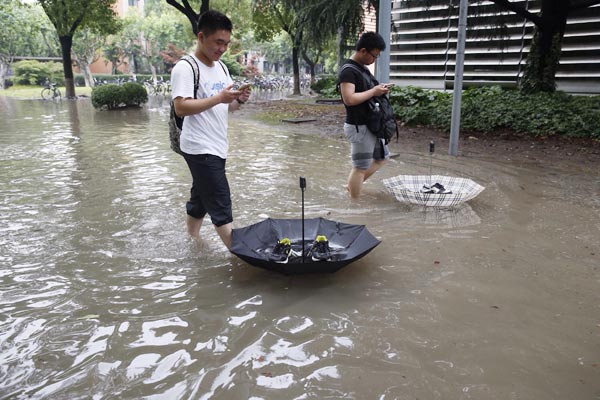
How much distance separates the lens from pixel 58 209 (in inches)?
221

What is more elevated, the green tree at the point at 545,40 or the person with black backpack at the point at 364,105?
the green tree at the point at 545,40

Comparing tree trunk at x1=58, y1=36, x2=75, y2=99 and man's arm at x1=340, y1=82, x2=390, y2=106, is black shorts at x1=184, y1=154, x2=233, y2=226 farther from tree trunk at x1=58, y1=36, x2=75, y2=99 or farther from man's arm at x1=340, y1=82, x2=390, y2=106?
tree trunk at x1=58, y1=36, x2=75, y2=99

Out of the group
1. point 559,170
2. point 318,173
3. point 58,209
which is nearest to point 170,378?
point 58,209

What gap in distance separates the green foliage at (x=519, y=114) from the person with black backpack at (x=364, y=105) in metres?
6.25

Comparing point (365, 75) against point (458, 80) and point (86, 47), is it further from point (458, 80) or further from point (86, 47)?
point (86, 47)

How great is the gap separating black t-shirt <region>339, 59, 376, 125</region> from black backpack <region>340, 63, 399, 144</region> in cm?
3

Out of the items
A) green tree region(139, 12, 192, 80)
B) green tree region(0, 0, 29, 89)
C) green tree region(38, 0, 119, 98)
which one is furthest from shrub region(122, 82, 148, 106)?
green tree region(139, 12, 192, 80)

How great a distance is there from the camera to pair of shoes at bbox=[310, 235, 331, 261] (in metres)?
3.62

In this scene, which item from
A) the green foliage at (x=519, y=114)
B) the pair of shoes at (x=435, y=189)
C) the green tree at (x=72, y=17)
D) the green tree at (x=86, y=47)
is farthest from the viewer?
the green tree at (x=86, y=47)

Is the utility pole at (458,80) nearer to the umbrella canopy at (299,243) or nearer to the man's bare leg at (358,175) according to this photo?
the man's bare leg at (358,175)

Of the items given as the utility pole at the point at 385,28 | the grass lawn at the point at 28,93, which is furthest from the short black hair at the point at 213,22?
the grass lawn at the point at 28,93

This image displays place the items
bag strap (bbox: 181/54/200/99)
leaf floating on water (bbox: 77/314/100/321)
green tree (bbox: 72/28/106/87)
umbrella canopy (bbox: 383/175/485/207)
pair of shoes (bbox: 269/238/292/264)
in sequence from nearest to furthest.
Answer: leaf floating on water (bbox: 77/314/100/321) → bag strap (bbox: 181/54/200/99) → pair of shoes (bbox: 269/238/292/264) → umbrella canopy (bbox: 383/175/485/207) → green tree (bbox: 72/28/106/87)

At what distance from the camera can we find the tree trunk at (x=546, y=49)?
1160 centimetres

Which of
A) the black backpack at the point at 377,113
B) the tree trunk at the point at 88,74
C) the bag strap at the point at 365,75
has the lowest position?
the black backpack at the point at 377,113
